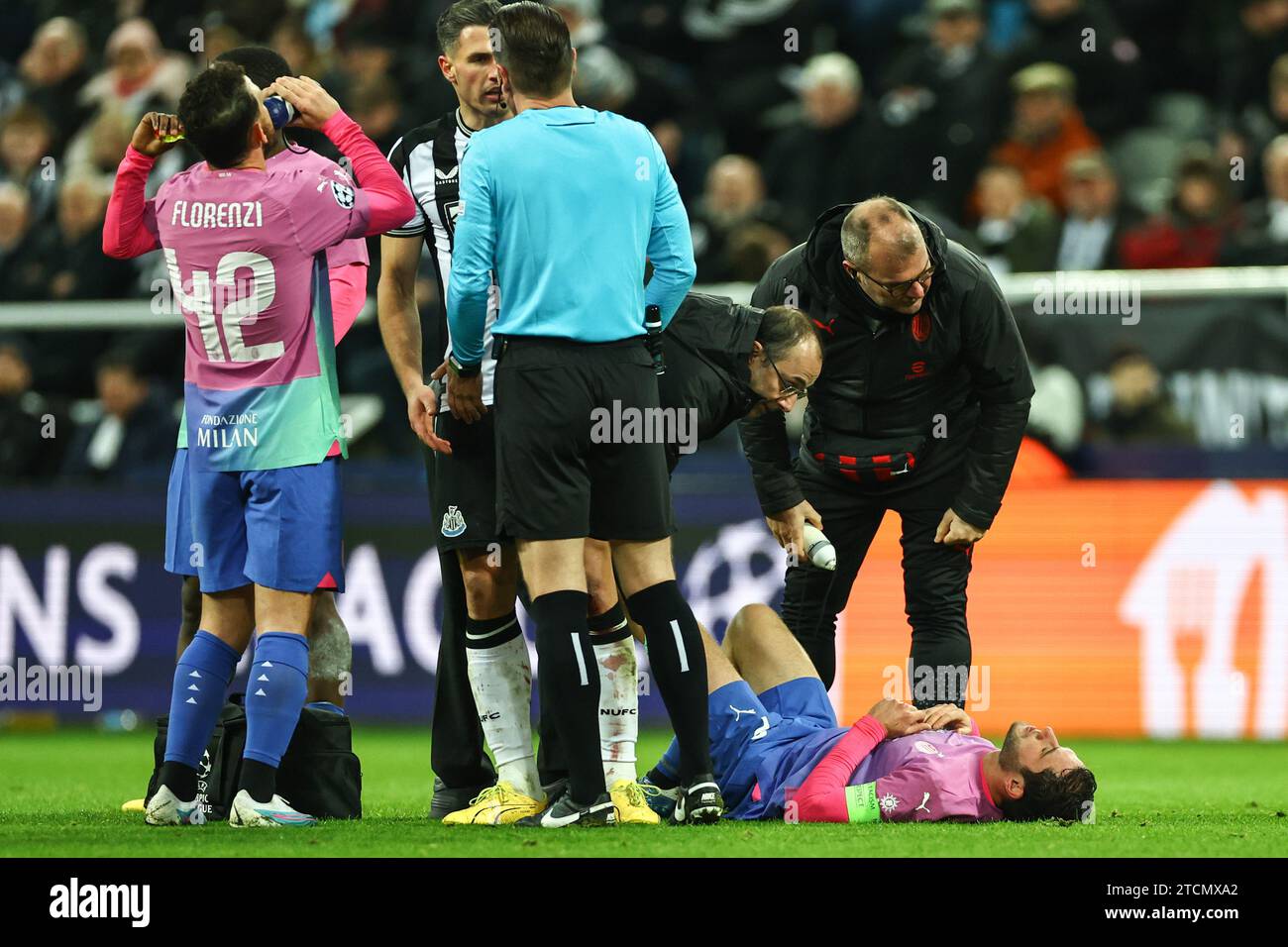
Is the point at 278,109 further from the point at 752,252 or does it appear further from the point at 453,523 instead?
the point at 752,252

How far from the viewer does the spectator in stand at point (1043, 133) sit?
12.0 metres

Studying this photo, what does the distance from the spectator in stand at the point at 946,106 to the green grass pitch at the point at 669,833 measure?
4.82 meters

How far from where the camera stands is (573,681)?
5.41m

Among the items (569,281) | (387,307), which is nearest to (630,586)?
(569,281)

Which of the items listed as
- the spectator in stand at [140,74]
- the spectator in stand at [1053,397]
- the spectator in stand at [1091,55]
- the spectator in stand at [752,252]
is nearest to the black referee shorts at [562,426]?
the spectator in stand at [1053,397]

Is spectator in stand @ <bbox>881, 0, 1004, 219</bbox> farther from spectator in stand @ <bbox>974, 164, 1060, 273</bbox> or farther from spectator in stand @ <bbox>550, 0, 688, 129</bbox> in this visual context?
spectator in stand @ <bbox>550, 0, 688, 129</bbox>

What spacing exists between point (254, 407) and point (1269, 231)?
274 inches

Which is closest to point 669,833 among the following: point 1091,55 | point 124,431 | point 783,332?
point 783,332

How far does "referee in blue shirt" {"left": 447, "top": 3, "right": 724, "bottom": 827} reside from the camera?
5.45m

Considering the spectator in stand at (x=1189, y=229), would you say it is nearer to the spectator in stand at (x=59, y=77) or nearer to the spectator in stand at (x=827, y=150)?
the spectator in stand at (x=827, y=150)

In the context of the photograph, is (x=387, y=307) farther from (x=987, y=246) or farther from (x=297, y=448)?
(x=987, y=246)
